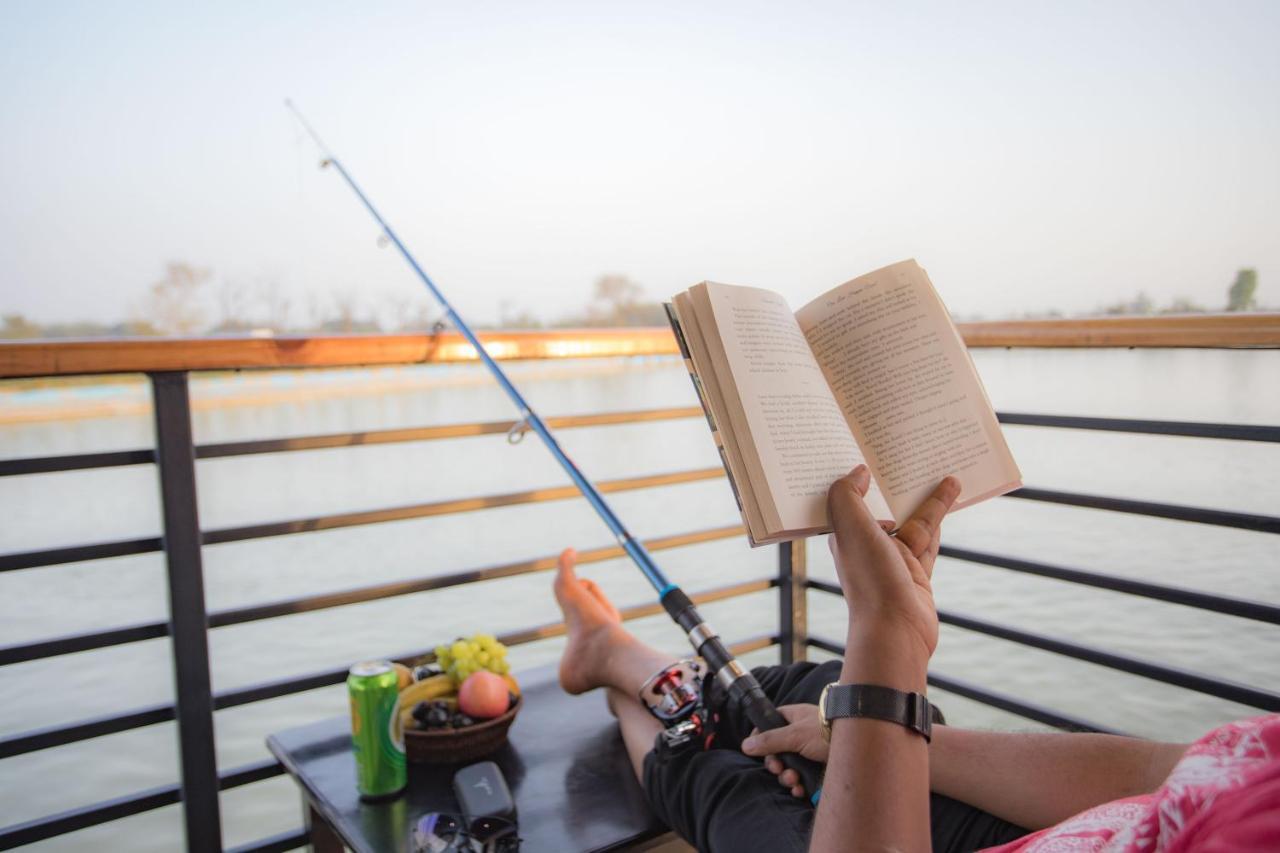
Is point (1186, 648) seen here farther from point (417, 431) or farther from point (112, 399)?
point (112, 399)

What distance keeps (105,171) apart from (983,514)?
13.0 m

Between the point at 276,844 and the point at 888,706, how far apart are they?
1.42 meters

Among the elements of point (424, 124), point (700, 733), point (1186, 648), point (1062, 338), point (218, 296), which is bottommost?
point (1186, 648)

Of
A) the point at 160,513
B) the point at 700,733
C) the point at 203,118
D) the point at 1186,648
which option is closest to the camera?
the point at 700,733

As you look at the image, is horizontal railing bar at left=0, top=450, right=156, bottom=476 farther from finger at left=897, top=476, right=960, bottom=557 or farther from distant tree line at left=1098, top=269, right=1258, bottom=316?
distant tree line at left=1098, top=269, right=1258, bottom=316

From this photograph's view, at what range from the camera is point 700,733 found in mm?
1188

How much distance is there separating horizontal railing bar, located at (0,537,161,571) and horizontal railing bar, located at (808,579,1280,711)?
1.65 metres

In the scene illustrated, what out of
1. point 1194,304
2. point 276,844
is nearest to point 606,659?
point 276,844

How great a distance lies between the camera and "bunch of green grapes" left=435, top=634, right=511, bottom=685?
4.63 feet

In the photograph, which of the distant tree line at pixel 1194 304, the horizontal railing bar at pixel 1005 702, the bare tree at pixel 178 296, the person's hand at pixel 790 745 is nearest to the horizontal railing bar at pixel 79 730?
the person's hand at pixel 790 745

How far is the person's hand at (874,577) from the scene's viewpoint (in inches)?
27.4

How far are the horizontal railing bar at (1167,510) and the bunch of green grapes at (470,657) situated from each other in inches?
34.1

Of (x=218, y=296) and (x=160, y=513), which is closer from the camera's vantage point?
(x=160, y=513)

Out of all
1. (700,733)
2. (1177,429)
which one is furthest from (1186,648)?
(700,733)
